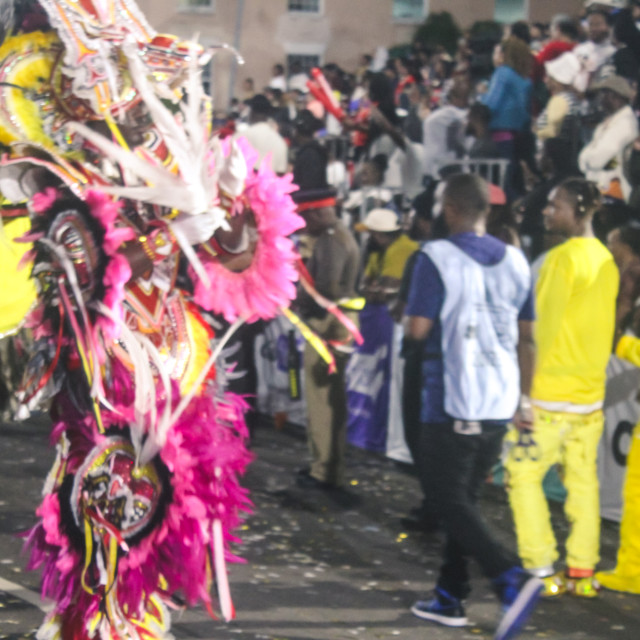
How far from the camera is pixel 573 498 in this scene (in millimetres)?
5355

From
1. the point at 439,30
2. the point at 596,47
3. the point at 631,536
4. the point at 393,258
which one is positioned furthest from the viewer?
the point at 439,30

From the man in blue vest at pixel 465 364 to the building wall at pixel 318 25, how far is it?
20.5 metres

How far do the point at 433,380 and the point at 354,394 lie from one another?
387cm

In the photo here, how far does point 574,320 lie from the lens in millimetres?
5324

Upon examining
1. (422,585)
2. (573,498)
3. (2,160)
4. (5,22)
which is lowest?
(422,585)

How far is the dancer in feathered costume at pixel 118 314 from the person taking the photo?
→ 3.55 m

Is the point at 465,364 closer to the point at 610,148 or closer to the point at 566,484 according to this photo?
the point at 566,484

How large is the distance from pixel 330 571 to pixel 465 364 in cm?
149

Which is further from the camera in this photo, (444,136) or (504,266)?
(444,136)

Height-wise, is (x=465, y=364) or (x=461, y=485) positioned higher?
(x=465, y=364)

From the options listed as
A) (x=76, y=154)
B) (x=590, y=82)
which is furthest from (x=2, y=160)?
(x=590, y=82)

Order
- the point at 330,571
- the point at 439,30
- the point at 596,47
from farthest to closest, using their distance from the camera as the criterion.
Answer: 1. the point at 439,30
2. the point at 596,47
3. the point at 330,571

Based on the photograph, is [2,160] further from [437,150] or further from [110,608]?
[437,150]

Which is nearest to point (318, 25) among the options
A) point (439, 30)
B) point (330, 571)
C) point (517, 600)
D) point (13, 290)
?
point (439, 30)
